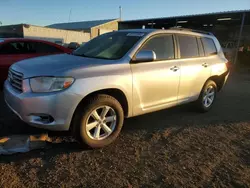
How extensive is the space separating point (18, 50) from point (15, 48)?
85mm

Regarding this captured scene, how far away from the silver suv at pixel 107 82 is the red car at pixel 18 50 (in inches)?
94.1

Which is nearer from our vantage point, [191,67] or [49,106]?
[49,106]

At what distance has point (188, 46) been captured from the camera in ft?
16.4

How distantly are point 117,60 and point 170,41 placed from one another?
135cm

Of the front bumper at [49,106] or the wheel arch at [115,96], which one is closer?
the front bumper at [49,106]

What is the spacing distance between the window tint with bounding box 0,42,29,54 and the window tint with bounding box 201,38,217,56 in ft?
14.7

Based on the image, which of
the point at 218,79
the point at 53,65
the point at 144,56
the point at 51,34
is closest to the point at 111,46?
the point at 144,56

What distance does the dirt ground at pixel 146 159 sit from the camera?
9.66ft

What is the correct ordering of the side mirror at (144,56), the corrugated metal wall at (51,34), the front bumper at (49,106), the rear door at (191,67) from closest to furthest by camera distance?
the front bumper at (49,106) < the side mirror at (144,56) < the rear door at (191,67) < the corrugated metal wall at (51,34)

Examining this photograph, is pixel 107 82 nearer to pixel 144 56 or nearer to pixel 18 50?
pixel 144 56

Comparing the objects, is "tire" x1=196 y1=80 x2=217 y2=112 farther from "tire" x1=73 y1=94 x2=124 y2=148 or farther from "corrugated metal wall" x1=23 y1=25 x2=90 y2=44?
"corrugated metal wall" x1=23 y1=25 x2=90 y2=44

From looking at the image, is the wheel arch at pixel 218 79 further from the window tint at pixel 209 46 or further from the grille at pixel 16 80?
the grille at pixel 16 80

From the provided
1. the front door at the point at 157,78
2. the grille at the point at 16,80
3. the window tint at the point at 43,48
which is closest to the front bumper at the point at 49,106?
the grille at the point at 16,80

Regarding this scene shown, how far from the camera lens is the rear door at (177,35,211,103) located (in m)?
4.76
